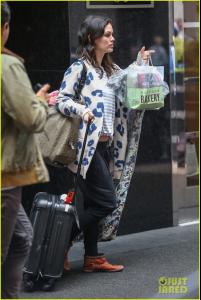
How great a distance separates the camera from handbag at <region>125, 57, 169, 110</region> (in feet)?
16.9

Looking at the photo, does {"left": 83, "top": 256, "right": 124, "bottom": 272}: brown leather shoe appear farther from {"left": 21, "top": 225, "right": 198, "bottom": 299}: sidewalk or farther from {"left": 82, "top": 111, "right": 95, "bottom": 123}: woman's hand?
→ {"left": 82, "top": 111, "right": 95, "bottom": 123}: woman's hand

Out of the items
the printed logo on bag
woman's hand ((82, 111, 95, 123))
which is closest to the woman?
woman's hand ((82, 111, 95, 123))

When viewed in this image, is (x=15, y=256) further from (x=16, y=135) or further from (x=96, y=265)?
(x=96, y=265)

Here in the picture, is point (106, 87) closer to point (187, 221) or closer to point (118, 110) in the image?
point (118, 110)

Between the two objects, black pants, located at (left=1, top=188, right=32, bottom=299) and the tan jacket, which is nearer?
the tan jacket

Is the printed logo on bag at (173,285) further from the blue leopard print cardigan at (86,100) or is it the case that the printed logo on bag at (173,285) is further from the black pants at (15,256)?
the black pants at (15,256)

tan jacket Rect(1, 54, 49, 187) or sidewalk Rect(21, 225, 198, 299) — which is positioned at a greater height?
tan jacket Rect(1, 54, 49, 187)

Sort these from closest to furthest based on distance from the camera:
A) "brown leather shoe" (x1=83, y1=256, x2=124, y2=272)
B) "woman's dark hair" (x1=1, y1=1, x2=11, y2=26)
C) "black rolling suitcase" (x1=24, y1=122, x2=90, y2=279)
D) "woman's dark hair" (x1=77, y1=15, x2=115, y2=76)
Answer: "woman's dark hair" (x1=1, y1=1, x2=11, y2=26), "black rolling suitcase" (x1=24, y1=122, x2=90, y2=279), "woman's dark hair" (x1=77, y1=15, x2=115, y2=76), "brown leather shoe" (x1=83, y1=256, x2=124, y2=272)

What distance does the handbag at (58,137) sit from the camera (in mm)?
4914

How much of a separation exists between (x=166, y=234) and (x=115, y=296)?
1.86 metres

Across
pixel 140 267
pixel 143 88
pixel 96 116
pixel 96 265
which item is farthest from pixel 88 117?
pixel 140 267

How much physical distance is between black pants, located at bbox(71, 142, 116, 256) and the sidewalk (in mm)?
382

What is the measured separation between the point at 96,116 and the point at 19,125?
60.4 inches

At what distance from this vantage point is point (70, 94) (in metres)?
4.95
